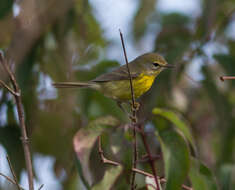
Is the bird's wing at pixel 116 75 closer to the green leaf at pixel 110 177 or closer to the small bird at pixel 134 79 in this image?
the small bird at pixel 134 79

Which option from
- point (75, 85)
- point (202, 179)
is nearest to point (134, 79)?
point (75, 85)

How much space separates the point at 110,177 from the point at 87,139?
0.28 metres

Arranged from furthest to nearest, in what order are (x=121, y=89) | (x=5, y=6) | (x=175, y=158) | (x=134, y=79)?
(x=134, y=79), (x=121, y=89), (x=5, y=6), (x=175, y=158)

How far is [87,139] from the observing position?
234 centimetres

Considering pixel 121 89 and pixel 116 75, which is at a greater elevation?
pixel 116 75

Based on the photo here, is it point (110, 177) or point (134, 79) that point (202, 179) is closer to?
point (110, 177)

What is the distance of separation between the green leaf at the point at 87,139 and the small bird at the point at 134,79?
2.09 ft

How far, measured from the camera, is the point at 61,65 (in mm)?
3309

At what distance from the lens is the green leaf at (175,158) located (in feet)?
6.83

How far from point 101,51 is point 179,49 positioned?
1.21m

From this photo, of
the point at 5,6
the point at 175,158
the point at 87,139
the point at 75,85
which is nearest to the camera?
the point at 175,158

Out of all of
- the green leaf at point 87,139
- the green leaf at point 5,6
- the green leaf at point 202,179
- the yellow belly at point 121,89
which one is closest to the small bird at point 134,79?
the yellow belly at point 121,89

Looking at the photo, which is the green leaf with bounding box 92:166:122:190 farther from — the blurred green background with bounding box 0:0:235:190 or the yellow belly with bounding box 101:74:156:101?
the yellow belly with bounding box 101:74:156:101

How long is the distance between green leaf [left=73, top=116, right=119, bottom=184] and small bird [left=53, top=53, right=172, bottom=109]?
0.64 meters
